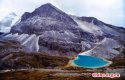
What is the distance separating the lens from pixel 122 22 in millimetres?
6477

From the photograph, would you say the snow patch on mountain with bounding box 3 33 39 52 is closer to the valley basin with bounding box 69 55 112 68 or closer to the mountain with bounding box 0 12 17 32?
the mountain with bounding box 0 12 17 32

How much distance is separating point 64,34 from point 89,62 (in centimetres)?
70

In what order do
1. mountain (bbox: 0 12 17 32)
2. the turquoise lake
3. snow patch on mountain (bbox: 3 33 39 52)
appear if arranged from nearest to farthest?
1. the turquoise lake
2. snow patch on mountain (bbox: 3 33 39 52)
3. mountain (bbox: 0 12 17 32)

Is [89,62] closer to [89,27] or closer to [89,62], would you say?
[89,62]

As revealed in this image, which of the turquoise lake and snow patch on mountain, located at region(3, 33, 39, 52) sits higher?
snow patch on mountain, located at region(3, 33, 39, 52)

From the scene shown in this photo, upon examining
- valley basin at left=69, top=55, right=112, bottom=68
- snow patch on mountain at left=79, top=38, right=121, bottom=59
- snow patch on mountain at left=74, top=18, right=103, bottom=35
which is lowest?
valley basin at left=69, top=55, right=112, bottom=68

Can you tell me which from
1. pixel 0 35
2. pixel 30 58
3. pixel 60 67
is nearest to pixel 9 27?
pixel 0 35

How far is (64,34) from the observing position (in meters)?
6.36

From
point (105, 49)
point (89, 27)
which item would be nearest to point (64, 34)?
point (89, 27)

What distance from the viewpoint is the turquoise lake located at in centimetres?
618

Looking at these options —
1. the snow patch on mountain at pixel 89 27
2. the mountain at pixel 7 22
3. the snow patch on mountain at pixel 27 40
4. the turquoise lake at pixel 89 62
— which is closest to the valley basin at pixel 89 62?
the turquoise lake at pixel 89 62

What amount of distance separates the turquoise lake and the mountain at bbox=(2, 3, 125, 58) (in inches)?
3.5

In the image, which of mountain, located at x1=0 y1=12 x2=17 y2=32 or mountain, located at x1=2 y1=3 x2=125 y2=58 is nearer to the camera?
mountain, located at x1=2 y1=3 x2=125 y2=58

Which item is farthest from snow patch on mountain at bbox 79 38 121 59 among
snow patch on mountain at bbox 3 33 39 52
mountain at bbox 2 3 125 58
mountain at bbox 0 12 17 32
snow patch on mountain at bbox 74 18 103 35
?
mountain at bbox 0 12 17 32
